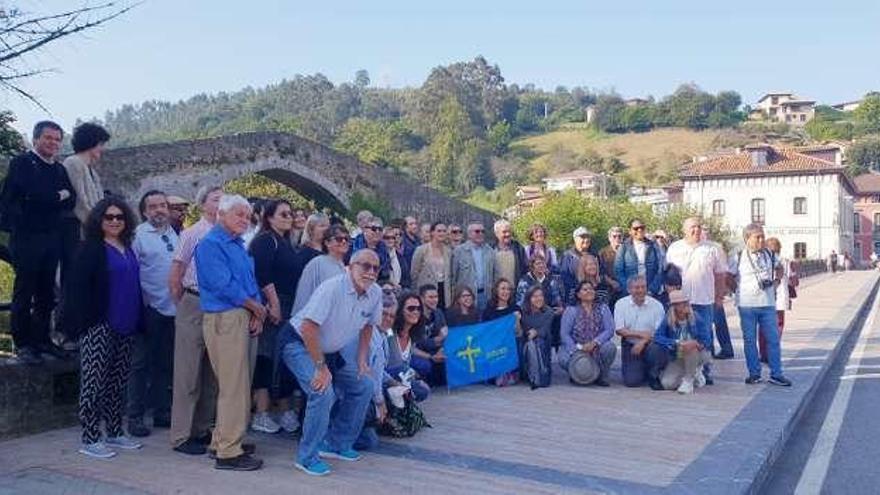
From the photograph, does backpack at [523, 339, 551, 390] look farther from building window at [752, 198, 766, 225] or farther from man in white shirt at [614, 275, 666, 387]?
building window at [752, 198, 766, 225]

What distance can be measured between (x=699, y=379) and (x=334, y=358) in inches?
183

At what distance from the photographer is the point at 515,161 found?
98688mm

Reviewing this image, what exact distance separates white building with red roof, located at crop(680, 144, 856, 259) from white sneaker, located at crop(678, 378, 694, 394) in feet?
185

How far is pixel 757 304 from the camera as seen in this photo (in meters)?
8.88

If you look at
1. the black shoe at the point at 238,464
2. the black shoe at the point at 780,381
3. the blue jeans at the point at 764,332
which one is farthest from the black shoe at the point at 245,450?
the black shoe at the point at 780,381

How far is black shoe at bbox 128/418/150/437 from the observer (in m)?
6.14

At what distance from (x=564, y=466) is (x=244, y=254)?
255cm

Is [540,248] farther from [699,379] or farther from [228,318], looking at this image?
[228,318]

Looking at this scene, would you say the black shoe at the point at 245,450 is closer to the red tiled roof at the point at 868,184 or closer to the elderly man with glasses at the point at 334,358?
the elderly man with glasses at the point at 334,358

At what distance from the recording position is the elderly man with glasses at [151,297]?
6.13m

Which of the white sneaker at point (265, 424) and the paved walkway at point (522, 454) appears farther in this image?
the white sneaker at point (265, 424)

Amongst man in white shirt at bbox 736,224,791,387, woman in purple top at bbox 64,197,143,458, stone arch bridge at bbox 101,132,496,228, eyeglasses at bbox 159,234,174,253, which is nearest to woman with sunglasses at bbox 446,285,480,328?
man in white shirt at bbox 736,224,791,387

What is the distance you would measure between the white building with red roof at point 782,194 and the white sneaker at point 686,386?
185ft

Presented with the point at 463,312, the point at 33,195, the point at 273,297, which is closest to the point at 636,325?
the point at 463,312
